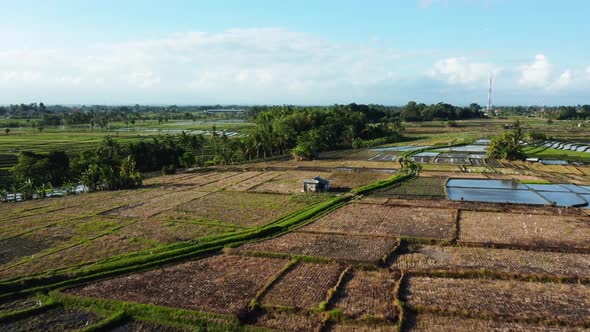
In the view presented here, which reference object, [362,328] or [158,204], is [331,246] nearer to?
[362,328]

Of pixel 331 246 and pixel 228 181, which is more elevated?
pixel 228 181

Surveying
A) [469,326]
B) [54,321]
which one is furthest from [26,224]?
[469,326]

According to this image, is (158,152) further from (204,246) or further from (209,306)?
(209,306)

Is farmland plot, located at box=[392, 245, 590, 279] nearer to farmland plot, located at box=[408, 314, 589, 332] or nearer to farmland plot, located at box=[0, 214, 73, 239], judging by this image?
farmland plot, located at box=[408, 314, 589, 332]

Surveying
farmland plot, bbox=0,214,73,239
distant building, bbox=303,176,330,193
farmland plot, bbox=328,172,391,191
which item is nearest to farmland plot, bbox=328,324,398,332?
distant building, bbox=303,176,330,193

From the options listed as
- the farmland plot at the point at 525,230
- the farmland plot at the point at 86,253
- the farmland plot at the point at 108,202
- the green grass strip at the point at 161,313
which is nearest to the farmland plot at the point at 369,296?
the green grass strip at the point at 161,313

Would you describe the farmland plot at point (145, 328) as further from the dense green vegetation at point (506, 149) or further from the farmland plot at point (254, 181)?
the dense green vegetation at point (506, 149)

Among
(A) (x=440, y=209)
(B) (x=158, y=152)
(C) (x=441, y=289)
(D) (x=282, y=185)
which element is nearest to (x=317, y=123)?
(B) (x=158, y=152)
